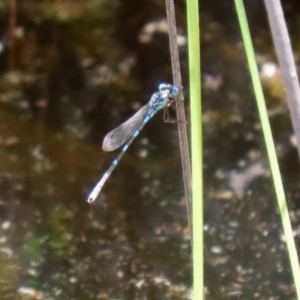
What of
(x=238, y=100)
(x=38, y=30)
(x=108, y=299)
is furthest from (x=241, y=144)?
(x=38, y=30)

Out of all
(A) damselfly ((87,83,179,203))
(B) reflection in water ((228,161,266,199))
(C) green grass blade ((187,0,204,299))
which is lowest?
(C) green grass blade ((187,0,204,299))

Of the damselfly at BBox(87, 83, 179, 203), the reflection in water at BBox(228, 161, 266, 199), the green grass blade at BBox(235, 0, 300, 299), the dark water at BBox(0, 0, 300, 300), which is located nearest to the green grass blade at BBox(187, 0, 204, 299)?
the green grass blade at BBox(235, 0, 300, 299)

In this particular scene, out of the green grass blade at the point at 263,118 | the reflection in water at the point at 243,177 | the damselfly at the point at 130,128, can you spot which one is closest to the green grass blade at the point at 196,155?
→ the green grass blade at the point at 263,118

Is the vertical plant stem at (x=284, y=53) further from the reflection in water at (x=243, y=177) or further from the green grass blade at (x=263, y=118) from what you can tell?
the reflection in water at (x=243, y=177)

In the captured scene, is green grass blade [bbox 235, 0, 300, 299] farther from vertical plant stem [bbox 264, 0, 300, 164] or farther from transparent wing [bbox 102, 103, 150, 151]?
transparent wing [bbox 102, 103, 150, 151]

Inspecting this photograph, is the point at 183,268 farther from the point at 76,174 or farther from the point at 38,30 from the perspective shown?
the point at 38,30
